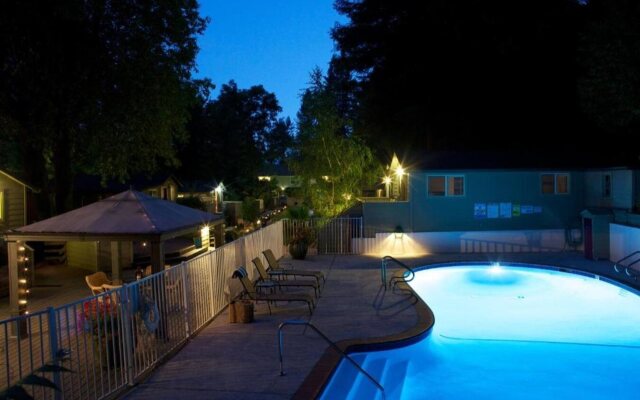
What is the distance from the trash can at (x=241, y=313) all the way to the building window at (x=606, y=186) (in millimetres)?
15056

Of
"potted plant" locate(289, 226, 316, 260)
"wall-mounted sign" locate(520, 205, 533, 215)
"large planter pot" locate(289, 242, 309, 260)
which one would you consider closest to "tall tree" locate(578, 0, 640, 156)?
"wall-mounted sign" locate(520, 205, 533, 215)

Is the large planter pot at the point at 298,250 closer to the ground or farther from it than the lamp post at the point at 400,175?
closer to the ground

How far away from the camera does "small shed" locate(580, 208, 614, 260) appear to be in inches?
644

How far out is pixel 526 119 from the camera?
32.3m

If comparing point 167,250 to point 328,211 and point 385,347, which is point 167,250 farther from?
point 385,347

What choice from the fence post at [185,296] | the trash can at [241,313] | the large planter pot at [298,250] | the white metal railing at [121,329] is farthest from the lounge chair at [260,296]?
the large planter pot at [298,250]

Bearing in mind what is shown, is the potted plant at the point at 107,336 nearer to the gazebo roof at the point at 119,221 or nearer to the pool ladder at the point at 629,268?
the gazebo roof at the point at 119,221

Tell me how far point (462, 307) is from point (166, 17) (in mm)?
15589

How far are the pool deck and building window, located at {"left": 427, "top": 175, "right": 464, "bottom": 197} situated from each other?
640 cm

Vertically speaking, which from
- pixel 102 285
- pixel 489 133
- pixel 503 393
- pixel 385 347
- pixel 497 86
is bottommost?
pixel 503 393

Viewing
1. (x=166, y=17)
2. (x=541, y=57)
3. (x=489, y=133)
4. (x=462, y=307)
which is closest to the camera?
(x=462, y=307)

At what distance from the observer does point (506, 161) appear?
65.5 ft

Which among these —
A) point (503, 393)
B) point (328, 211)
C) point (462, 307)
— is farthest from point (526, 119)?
point (503, 393)

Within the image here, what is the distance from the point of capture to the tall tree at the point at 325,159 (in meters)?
23.4
